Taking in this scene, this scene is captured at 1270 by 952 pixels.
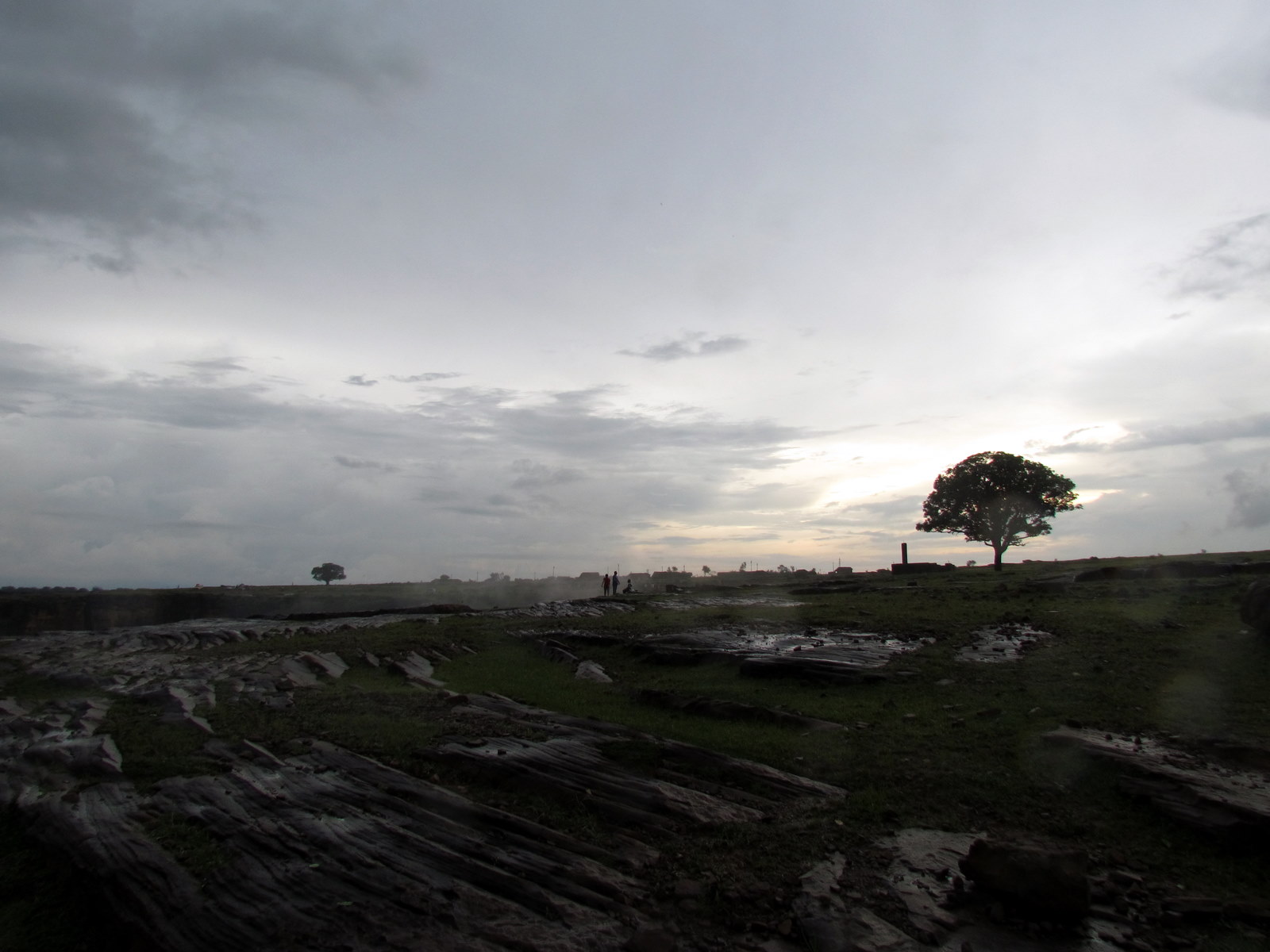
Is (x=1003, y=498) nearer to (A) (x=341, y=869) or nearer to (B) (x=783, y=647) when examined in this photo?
(B) (x=783, y=647)

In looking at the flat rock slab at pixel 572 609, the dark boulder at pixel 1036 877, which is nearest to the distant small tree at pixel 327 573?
the flat rock slab at pixel 572 609

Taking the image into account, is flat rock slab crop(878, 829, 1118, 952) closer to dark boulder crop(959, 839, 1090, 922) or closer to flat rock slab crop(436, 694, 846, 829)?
dark boulder crop(959, 839, 1090, 922)

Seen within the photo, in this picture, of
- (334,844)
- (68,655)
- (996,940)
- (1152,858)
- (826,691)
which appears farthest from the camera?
(68,655)

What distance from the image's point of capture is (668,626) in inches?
1114

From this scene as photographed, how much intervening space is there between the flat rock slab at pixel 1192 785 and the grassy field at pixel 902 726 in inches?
9.2

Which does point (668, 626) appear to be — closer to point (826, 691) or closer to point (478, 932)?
point (826, 691)

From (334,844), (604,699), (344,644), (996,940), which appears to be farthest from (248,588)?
(996,940)

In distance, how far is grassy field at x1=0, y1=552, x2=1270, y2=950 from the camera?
892cm

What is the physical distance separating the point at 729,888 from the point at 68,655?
31873 mm

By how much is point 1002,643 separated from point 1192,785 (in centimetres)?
1157

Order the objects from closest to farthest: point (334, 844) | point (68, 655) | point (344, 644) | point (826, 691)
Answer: point (334, 844) → point (826, 691) → point (344, 644) → point (68, 655)

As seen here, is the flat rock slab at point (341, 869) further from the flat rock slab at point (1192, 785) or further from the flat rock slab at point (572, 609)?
the flat rock slab at point (572, 609)

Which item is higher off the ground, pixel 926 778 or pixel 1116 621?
pixel 1116 621

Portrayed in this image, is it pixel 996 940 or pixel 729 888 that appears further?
pixel 729 888
